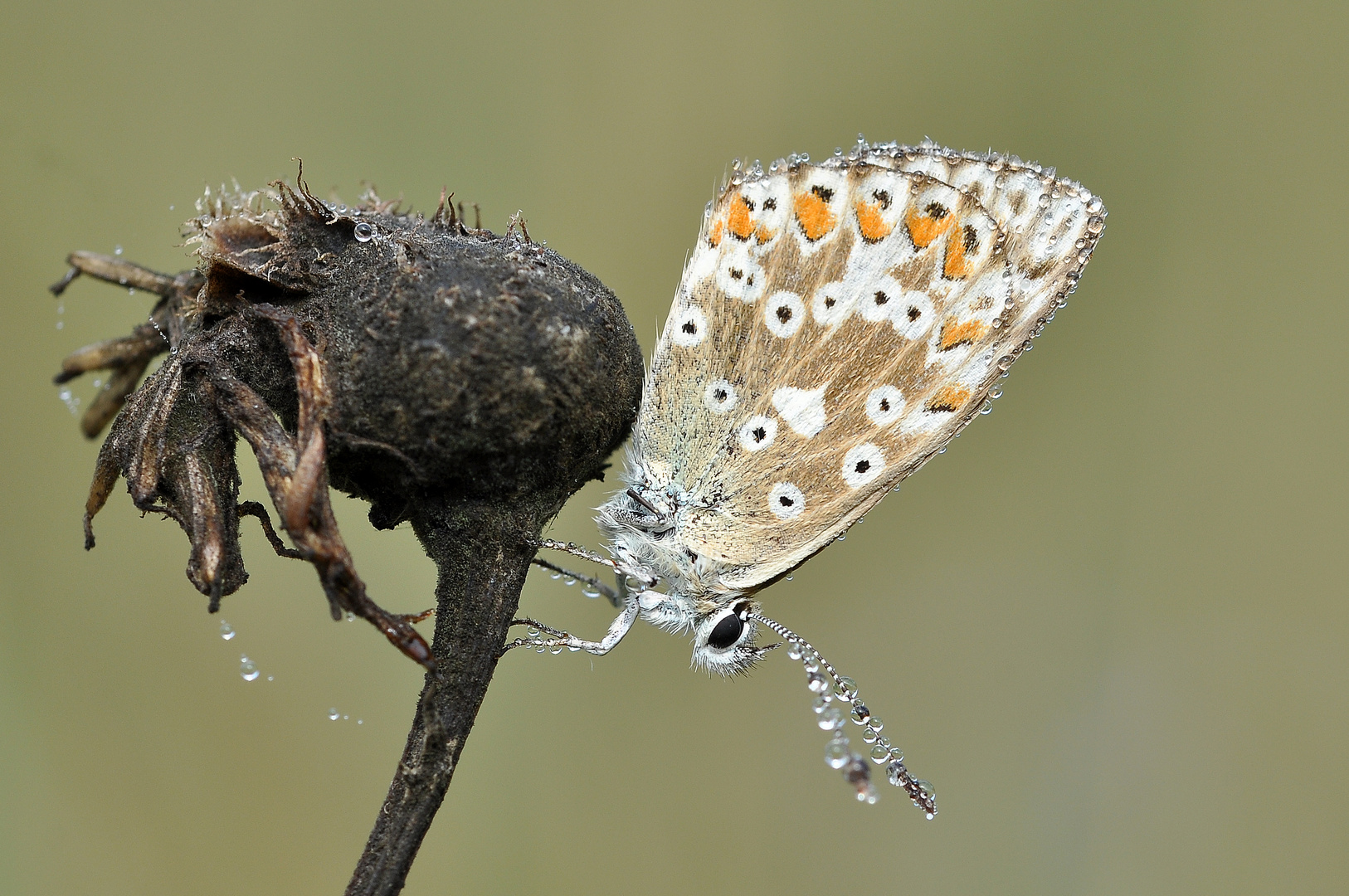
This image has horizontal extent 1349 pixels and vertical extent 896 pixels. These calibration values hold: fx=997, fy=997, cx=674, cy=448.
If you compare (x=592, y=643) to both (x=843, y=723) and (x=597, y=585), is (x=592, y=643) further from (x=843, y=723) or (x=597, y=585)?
(x=843, y=723)

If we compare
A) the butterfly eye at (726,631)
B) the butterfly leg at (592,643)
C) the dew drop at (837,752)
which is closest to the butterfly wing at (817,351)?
the butterfly eye at (726,631)

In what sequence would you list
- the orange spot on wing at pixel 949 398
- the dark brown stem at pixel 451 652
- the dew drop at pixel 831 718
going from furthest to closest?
the orange spot on wing at pixel 949 398, the dew drop at pixel 831 718, the dark brown stem at pixel 451 652

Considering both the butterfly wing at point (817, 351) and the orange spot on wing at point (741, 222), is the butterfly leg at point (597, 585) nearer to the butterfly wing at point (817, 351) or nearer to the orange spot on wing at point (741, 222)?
the butterfly wing at point (817, 351)

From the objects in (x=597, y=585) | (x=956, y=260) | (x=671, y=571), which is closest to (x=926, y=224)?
(x=956, y=260)

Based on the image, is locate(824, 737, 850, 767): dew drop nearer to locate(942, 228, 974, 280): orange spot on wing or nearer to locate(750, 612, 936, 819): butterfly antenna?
locate(750, 612, 936, 819): butterfly antenna

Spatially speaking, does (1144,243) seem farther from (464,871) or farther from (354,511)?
(464,871)

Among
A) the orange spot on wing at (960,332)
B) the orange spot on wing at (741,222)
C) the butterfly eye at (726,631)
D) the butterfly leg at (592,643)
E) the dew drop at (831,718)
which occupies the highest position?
the orange spot on wing at (741,222)
